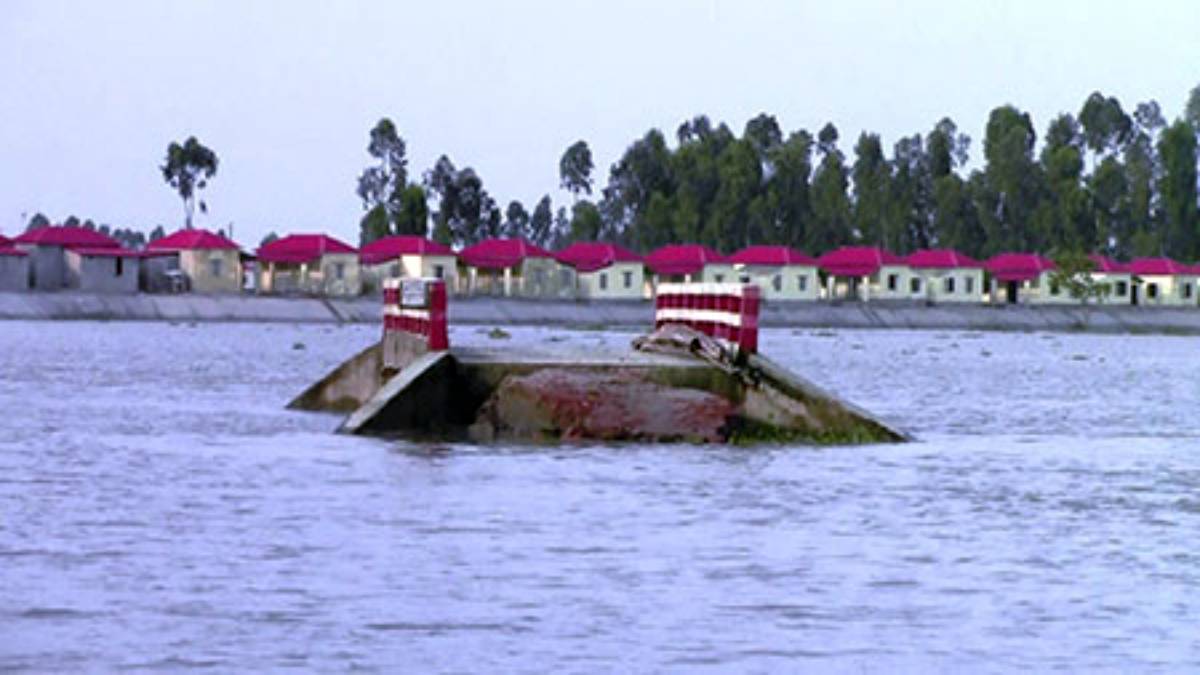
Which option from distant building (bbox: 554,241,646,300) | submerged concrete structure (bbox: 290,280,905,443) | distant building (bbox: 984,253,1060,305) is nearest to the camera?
submerged concrete structure (bbox: 290,280,905,443)

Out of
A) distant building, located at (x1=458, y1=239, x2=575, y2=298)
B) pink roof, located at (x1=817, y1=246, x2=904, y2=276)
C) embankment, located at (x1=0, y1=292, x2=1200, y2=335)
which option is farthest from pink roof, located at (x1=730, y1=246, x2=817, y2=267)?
distant building, located at (x1=458, y1=239, x2=575, y2=298)

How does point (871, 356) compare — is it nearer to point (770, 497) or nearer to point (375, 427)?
point (375, 427)

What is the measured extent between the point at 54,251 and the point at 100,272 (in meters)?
3.17

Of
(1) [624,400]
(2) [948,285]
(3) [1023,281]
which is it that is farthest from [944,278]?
(1) [624,400]

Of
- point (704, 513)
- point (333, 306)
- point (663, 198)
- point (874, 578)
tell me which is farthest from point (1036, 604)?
point (663, 198)

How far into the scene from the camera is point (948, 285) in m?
178

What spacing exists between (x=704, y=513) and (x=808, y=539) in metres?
1.85

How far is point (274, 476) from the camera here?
81.1 ft

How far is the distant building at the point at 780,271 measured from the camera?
169875 millimetres

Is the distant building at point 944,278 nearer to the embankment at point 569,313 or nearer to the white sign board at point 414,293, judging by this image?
the embankment at point 569,313

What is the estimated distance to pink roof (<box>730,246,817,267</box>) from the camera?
558 feet

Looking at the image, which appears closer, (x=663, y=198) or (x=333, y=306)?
(x=333, y=306)

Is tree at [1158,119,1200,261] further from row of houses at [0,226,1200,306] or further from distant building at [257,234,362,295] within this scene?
distant building at [257,234,362,295]

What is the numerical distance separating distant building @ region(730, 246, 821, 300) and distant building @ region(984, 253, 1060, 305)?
1604cm
